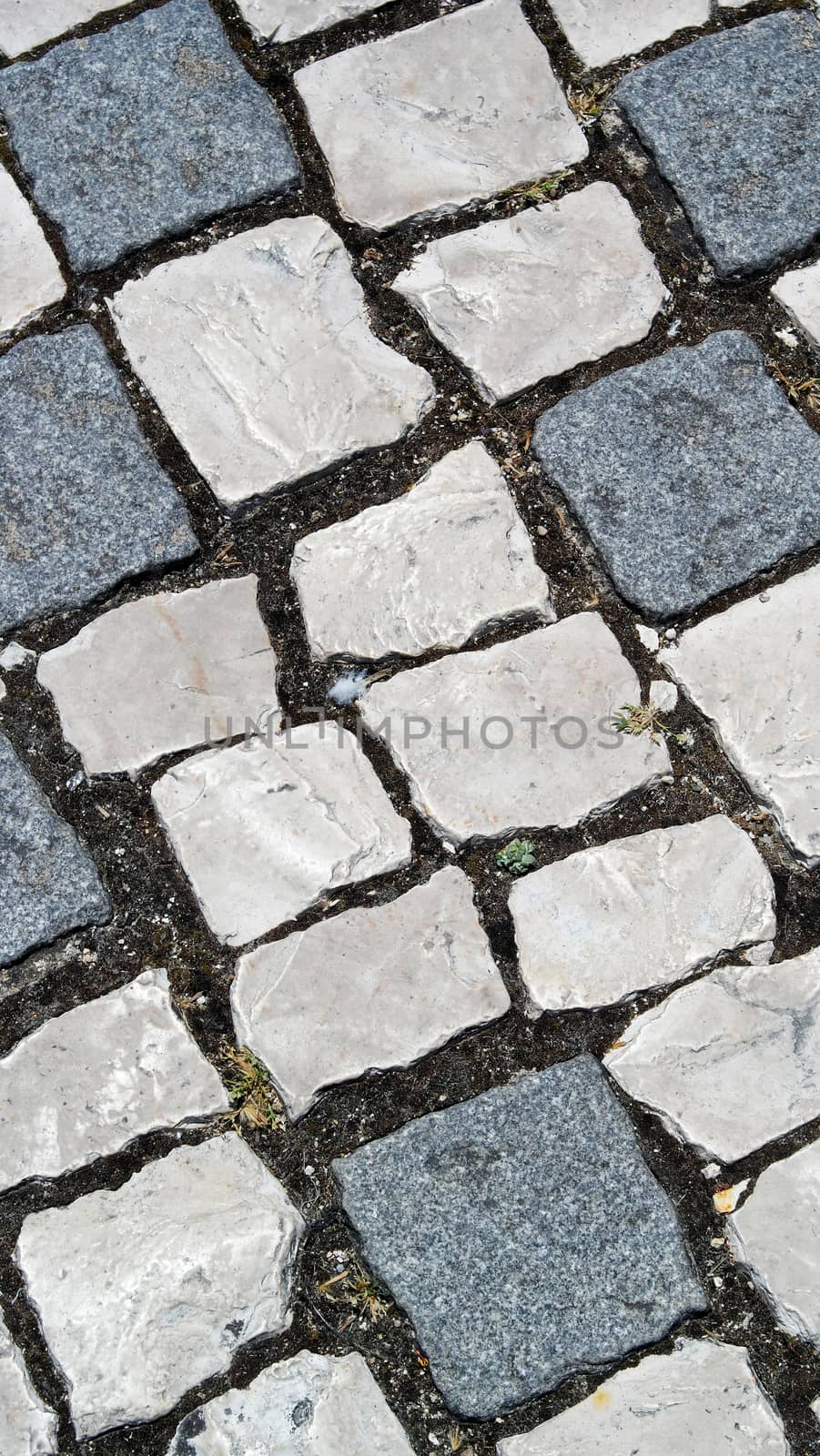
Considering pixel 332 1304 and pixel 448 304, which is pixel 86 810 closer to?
pixel 332 1304

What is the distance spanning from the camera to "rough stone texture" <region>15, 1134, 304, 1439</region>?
73.2 inches

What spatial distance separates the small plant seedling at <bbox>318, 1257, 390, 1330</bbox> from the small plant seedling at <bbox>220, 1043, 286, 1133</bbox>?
23 cm

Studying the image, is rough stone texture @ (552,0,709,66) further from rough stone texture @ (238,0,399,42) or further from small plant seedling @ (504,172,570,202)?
rough stone texture @ (238,0,399,42)

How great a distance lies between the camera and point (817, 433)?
2281 mm

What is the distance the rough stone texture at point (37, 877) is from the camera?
2049 mm

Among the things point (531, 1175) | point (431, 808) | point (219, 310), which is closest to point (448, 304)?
point (219, 310)

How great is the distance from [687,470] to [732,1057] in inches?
38.6

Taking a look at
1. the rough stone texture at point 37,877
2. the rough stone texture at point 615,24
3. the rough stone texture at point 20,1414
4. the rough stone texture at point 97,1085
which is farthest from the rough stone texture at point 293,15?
the rough stone texture at point 20,1414

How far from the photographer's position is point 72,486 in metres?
2.22

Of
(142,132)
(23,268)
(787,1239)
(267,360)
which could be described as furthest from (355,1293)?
(142,132)

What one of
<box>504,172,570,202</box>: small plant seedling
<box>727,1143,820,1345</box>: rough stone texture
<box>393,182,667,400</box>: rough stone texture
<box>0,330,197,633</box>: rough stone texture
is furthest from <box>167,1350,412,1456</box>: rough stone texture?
<box>504,172,570,202</box>: small plant seedling

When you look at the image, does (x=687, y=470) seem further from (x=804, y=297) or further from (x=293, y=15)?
(x=293, y=15)

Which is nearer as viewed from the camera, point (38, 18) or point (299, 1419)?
point (299, 1419)

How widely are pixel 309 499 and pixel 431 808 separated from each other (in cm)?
59
